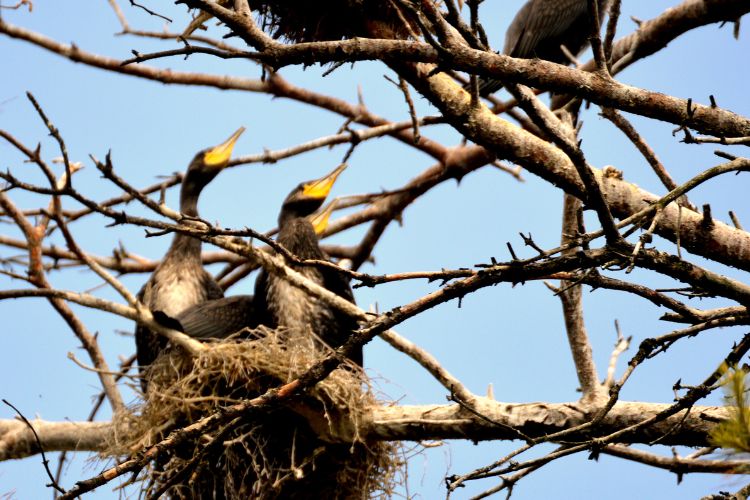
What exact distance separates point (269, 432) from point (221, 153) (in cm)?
273

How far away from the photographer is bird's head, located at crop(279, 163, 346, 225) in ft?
19.1

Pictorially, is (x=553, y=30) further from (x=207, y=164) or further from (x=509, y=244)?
(x=509, y=244)

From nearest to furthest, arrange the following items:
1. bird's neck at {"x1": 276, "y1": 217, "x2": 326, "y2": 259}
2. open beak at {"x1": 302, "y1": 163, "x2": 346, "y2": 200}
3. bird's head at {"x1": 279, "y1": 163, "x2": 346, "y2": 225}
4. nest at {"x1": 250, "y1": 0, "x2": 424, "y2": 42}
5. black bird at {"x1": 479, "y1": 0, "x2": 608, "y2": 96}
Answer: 1. nest at {"x1": 250, "y1": 0, "x2": 424, "y2": 42}
2. bird's neck at {"x1": 276, "y1": 217, "x2": 326, "y2": 259}
3. bird's head at {"x1": 279, "y1": 163, "x2": 346, "y2": 225}
4. open beak at {"x1": 302, "y1": 163, "x2": 346, "y2": 200}
5. black bird at {"x1": 479, "y1": 0, "x2": 608, "y2": 96}

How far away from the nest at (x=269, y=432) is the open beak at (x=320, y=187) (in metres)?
1.67

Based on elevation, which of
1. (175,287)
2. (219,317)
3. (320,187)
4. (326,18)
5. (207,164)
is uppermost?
(207,164)

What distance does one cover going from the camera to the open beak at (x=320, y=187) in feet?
19.5

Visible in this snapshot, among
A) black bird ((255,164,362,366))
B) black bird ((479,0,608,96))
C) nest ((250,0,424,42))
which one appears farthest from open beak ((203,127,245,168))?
nest ((250,0,424,42))

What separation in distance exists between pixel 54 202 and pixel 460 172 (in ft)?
7.81

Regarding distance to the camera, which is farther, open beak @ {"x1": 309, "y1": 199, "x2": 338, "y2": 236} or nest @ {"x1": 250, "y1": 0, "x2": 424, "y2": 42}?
open beak @ {"x1": 309, "y1": 199, "x2": 338, "y2": 236}

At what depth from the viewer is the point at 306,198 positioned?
5871 mm

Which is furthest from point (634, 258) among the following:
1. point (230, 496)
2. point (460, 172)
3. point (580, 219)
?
point (460, 172)

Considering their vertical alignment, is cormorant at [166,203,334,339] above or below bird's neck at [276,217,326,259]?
below

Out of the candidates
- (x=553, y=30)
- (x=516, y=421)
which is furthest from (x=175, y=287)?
(x=553, y=30)

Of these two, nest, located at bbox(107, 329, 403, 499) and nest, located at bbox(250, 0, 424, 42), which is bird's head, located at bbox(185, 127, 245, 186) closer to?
nest, located at bbox(107, 329, 403, 499)
